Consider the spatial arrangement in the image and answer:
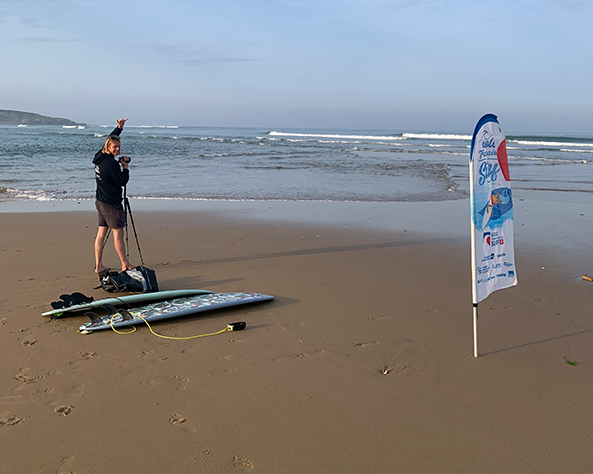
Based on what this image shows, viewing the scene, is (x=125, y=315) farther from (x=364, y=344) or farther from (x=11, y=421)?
(x=364, y=344)

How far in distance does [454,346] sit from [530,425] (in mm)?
1176

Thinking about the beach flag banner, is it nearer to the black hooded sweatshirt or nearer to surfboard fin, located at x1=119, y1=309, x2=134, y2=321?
surfboard fin, located at x1=119, y1=309, x2=134, y2=321

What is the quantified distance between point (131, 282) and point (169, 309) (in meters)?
0.95

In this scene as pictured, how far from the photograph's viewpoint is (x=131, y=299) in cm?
495

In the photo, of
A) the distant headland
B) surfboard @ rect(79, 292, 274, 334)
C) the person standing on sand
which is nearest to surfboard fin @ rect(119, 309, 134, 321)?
surfboard @ rect(79, 292, 274, 334)

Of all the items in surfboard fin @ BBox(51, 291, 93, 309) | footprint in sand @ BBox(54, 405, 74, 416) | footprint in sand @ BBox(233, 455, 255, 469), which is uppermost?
surfboard fin @ BBox(51, 291, 93, 309)

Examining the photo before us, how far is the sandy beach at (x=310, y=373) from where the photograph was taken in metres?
2.73

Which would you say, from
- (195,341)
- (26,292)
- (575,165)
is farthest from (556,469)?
(575,165)

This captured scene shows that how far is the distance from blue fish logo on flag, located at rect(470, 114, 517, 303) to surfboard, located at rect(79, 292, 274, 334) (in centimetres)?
231

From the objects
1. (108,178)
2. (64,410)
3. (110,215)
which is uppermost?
(108,178)

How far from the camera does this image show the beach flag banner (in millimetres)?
3723

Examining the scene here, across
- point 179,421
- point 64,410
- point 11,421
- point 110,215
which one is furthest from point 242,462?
point 110,215

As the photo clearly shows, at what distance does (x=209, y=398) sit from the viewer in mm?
3273

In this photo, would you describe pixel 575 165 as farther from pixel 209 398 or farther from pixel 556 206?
pixel 209 398
